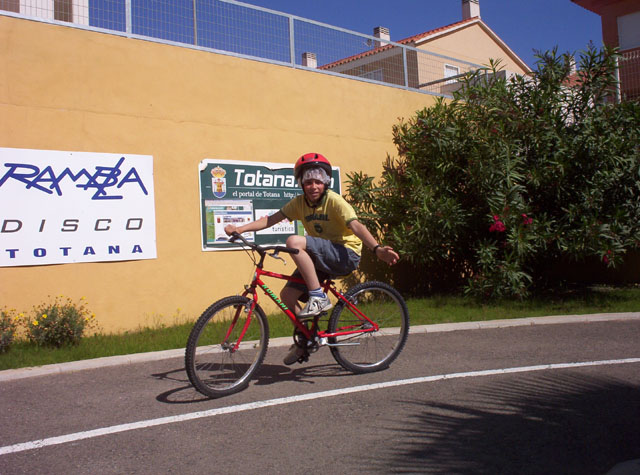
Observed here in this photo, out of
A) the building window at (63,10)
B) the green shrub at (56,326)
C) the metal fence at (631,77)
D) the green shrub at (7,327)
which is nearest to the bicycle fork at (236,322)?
the green shrub at (56,326)

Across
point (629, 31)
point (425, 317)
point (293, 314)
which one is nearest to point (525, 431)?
point (293, 314)

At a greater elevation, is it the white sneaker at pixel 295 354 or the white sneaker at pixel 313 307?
the white sneaker at pixel 313 307

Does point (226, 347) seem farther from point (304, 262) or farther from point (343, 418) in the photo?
point (343, 418)

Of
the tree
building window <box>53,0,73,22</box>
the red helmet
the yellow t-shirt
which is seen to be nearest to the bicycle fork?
the yellow t-shirt

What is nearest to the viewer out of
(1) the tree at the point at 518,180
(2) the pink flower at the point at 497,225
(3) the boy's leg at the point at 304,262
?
(3) the boy's leg at the point at 304,262

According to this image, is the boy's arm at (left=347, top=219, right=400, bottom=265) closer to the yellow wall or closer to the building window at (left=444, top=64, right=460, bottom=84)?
the yellow wall

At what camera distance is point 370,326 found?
5508 mm

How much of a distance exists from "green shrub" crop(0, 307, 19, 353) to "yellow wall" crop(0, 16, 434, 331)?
0.12m

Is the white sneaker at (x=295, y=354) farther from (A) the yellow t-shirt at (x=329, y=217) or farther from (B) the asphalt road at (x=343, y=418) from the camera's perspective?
(A) the yellow t-shirt at (x=329, y=217)

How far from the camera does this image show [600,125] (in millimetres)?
9984

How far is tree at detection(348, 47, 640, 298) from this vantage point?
984 cm

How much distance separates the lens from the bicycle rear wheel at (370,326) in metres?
5.29

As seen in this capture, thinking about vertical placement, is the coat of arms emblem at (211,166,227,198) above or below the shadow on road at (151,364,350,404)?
above

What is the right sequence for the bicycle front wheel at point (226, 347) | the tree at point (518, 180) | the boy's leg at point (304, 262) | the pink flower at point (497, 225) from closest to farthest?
the bicycle front wheel at point (226, 347)
the boy's leg at point (304, 262)
the pink flower at point (497, 225)
the tree at point (518, 180)
